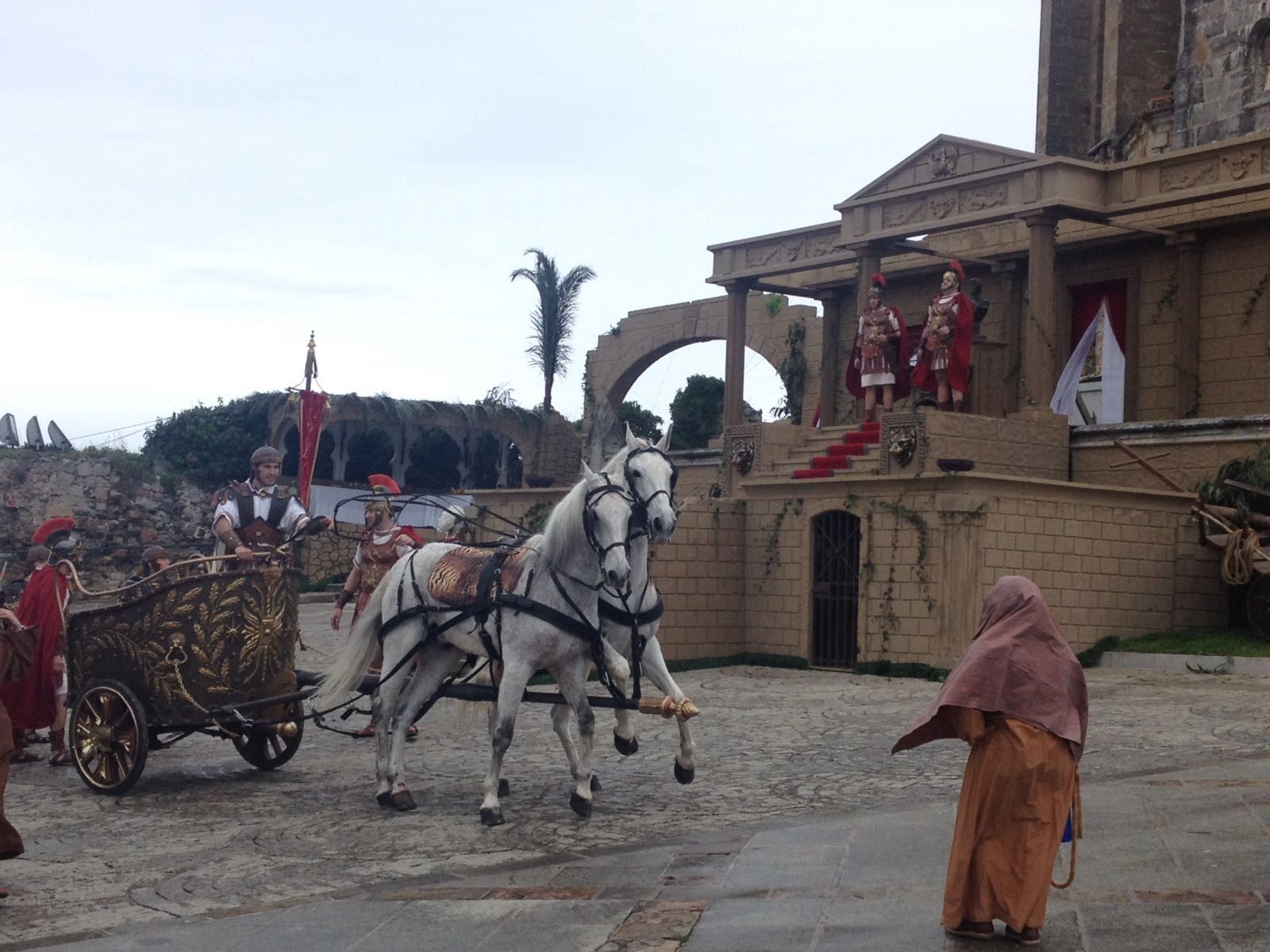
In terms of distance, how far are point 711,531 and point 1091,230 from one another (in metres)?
7.85

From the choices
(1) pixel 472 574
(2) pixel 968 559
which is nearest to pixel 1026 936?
(1) pixel 472 574

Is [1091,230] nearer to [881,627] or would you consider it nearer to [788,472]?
[788,472]

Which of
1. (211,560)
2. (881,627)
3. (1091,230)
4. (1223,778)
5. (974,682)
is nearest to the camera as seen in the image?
(974,682)

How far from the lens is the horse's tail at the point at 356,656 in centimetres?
1030

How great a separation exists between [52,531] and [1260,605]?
12546 mm

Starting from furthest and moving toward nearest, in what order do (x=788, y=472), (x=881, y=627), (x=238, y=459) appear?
(x=238, y=459) < (x=788, y=472) < (x=881, y=627)

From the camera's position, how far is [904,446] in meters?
17.9

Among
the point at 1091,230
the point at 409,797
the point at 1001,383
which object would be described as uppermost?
the point at 1091,230

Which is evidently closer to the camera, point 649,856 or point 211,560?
point 649,856

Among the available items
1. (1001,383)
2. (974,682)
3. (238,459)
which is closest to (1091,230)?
(1001,383)

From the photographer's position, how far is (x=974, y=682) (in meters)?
6.05

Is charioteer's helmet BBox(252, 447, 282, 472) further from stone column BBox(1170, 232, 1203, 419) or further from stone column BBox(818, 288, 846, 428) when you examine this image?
stone column BBox(818, 288, 846, 428)

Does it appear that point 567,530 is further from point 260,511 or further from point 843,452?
point 843,452

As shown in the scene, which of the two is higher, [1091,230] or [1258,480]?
[1091,230]
